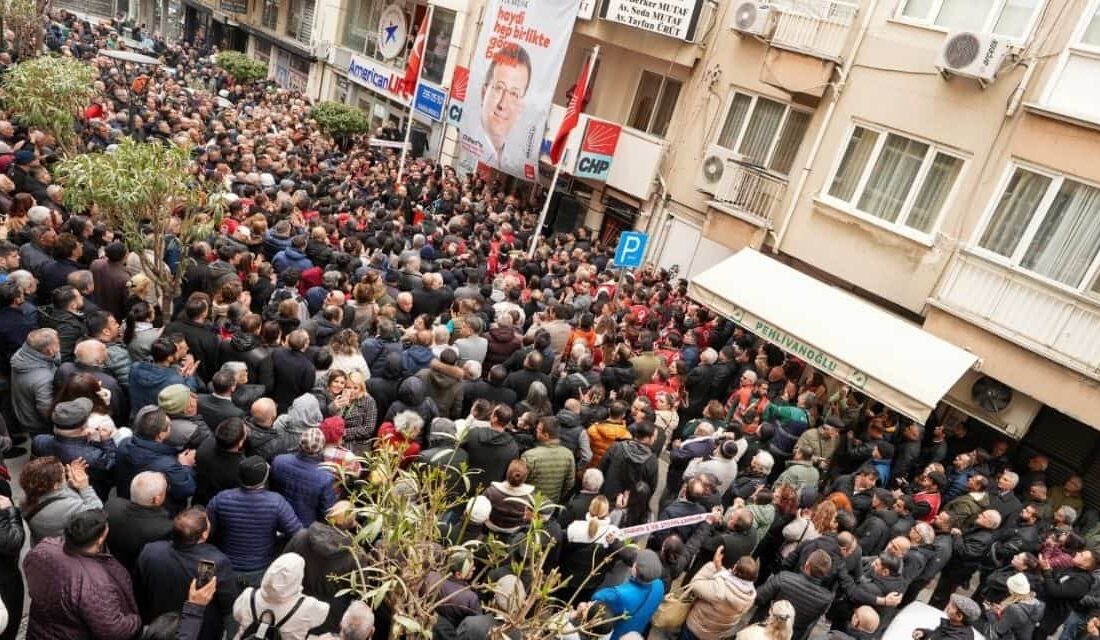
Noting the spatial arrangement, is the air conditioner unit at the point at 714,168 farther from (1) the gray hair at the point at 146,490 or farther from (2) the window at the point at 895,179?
(1) the gray hair at the point at 146,490

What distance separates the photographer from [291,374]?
21.4 feet

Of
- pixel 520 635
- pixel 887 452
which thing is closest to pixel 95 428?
pixel 520 635

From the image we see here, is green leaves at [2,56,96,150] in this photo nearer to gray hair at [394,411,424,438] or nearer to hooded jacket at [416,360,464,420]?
hooded jacket at [416,360,464,420]

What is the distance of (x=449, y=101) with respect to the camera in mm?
20484

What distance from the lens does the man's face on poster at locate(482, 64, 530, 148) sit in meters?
16.3

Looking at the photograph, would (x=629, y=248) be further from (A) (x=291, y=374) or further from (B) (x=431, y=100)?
(B) (x=431, y=100)

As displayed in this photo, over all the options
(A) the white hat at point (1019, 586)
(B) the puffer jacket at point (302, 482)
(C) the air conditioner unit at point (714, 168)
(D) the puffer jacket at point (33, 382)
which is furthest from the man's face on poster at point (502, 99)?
(A) the white hat at point (1019, 586)

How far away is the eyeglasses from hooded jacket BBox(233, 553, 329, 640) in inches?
551

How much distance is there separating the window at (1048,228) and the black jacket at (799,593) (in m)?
6.19

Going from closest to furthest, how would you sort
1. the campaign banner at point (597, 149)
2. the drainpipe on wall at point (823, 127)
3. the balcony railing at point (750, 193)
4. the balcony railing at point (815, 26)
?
the drainpipe on wall at point (823, 127) → the balcony railing at point (815, 26) → the balcony railing at point (750, 193) → the campaign banner at point (597, 149)

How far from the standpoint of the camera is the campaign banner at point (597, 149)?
51.6ft

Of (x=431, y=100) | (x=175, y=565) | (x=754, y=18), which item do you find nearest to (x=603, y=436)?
(x=175, y=565)

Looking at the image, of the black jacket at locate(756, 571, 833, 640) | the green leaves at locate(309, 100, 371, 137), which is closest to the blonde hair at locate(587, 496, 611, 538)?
the black jacket at locate(756, 571, 833, 640)

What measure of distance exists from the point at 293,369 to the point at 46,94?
28.8ft
